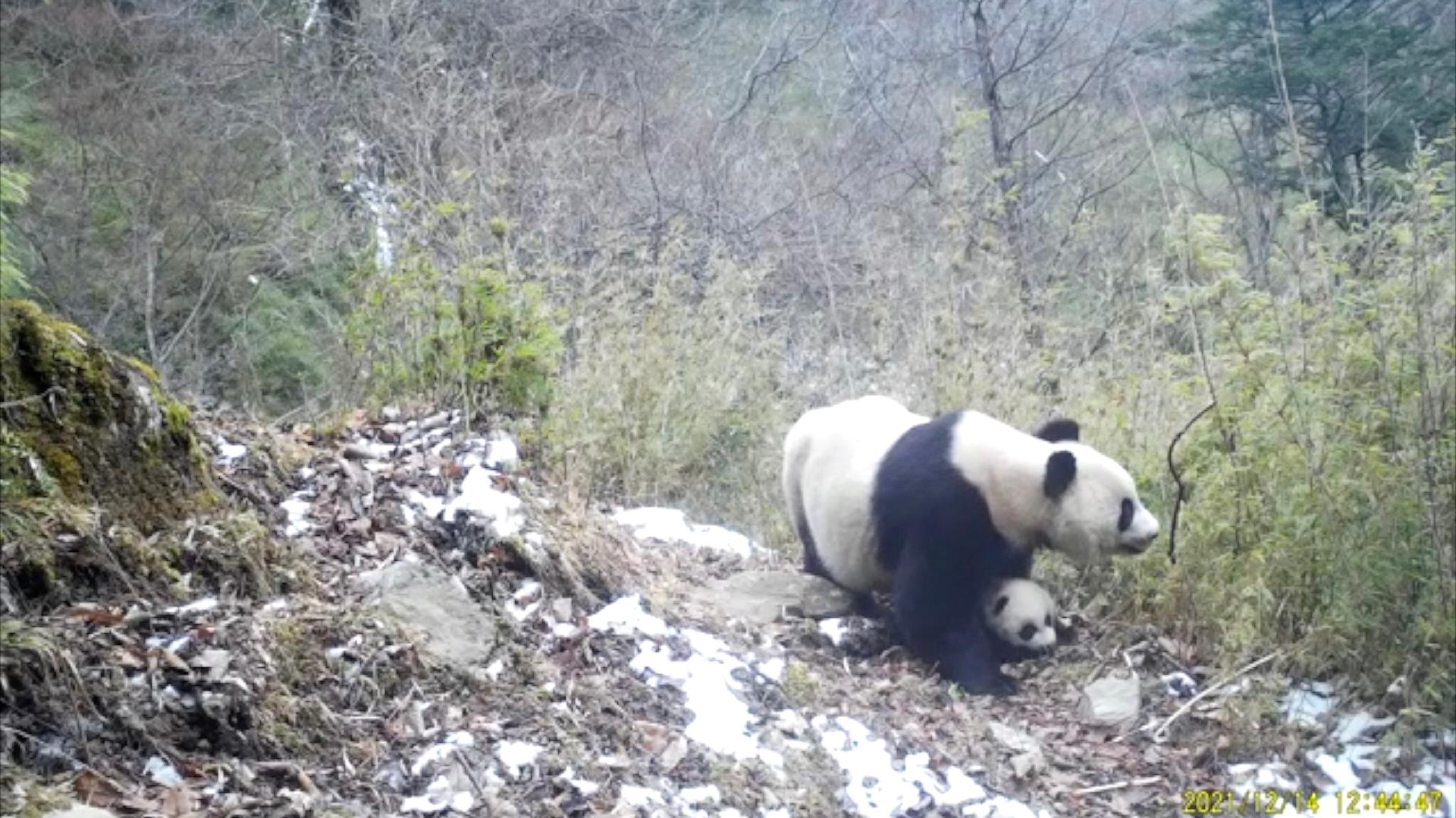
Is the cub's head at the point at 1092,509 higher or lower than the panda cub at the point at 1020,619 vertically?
higher

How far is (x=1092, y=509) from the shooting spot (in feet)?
20.4

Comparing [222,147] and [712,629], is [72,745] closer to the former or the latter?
[712,629]

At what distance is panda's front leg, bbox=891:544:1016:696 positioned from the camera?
6156 millimetres

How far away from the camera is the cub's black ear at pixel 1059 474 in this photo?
612cm

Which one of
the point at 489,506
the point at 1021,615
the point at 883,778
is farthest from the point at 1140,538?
the point at 489,506

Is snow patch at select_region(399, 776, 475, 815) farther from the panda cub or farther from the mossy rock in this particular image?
the panda cub

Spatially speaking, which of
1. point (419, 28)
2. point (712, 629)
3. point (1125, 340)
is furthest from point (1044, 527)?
point (419, 28)

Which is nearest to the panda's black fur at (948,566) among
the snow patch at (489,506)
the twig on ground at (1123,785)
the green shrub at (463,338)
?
the twig on ground at (1123,785)

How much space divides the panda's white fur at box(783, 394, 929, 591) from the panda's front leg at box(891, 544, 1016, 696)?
0.34 meters

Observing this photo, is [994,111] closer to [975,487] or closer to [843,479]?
[843,479]

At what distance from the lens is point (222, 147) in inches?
621

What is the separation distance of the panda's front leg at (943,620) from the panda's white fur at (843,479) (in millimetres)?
336

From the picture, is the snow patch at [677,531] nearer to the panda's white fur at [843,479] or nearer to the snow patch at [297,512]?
A: the panda's white fur at [843,479]

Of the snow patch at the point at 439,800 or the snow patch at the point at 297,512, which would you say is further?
the snow patch at the point at 297,512
